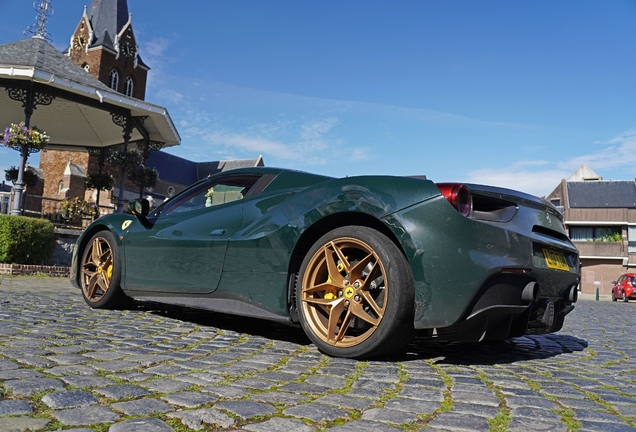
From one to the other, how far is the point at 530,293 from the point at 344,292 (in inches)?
39.3

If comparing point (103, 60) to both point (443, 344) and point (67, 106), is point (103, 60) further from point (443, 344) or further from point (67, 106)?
point (443, 344)

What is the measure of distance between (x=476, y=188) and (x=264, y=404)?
1665mm

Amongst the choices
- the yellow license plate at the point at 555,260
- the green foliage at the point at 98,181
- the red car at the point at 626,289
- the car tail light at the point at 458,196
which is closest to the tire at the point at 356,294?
the car tail light at the point at 458,196

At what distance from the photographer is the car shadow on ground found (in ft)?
10.3

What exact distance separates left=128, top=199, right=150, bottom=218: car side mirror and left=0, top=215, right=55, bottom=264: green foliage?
23.5ft

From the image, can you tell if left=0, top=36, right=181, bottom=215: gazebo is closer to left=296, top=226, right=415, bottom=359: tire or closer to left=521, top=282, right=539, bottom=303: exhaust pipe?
left=296, top=226, right=415, bottom=359: tire

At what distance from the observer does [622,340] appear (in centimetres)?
481

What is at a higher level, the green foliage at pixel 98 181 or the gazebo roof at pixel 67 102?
the gazebo roof at pixel 67 102

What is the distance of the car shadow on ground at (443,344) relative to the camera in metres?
3.15

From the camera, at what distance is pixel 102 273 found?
476cm

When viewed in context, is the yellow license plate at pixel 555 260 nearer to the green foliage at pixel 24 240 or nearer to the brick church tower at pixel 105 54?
the green foliage at pixel 24 240

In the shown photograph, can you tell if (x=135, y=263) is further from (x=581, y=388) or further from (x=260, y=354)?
(x=581, y=388)

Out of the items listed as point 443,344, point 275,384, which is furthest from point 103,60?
point 275,384

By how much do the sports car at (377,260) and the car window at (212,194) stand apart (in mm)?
23
